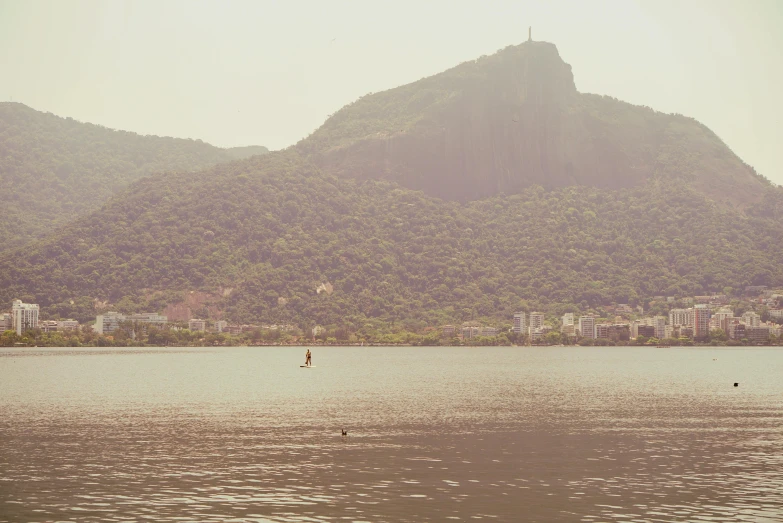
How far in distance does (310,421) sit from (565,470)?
27.4 m

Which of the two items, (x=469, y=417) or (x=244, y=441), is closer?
(x=244, y=441)

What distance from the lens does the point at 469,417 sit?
241ft

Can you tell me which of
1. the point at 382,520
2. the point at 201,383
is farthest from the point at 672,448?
the point at 201,383

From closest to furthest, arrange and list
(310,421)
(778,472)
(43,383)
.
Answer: (778,472), (310,421), (43,383)

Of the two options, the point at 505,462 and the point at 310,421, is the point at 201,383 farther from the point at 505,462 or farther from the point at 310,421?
the point at 505,462

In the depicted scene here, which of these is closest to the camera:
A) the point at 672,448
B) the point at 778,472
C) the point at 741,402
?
the point at 778,472

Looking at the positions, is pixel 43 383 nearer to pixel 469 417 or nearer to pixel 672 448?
pixel 469 417

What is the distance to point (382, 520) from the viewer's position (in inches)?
1437

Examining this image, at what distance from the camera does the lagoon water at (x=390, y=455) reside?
38750 millimetres

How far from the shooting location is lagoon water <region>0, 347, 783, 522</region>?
38.8 m

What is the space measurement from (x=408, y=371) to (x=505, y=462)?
10397cm

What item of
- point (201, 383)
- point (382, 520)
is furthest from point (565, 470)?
point (201, 383)

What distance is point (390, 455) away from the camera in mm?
52438

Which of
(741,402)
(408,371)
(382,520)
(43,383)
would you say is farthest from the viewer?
(408,371)
